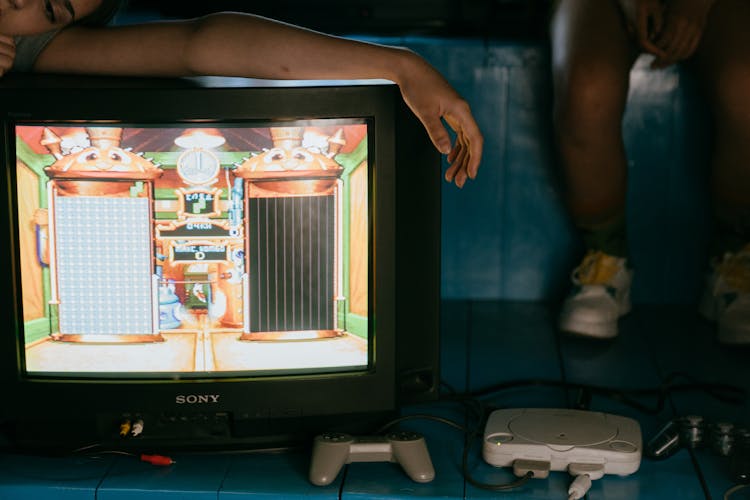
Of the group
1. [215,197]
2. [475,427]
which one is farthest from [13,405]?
[475,427]

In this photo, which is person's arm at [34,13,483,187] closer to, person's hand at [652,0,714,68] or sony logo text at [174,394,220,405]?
sony logo text at [174,394,220,405]

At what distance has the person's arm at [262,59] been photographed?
1276 millimetres

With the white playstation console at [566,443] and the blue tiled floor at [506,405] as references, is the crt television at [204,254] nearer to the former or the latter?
the blue tiled floor at [506,405]

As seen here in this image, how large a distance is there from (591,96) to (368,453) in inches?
35.1

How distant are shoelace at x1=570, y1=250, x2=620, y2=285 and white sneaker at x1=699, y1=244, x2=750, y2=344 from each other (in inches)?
7.9

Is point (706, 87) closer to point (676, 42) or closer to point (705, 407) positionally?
point (676, 42)

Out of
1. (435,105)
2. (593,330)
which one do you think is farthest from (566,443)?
(593,330)

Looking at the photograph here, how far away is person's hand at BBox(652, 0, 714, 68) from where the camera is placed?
1.81 m

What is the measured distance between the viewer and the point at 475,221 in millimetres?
2205

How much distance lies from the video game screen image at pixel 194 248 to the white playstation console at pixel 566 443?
0.22m

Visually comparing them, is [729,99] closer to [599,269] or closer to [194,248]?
[599,269]

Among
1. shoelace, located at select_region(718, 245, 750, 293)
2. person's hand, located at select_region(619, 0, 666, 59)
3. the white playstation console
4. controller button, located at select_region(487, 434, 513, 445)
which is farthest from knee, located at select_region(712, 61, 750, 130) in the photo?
controller button, located at select_region(487, 434, 513, 445)

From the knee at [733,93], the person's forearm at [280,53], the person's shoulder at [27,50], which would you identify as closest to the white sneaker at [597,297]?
the knee at [733,93]

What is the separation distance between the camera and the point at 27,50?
1.33 meters
